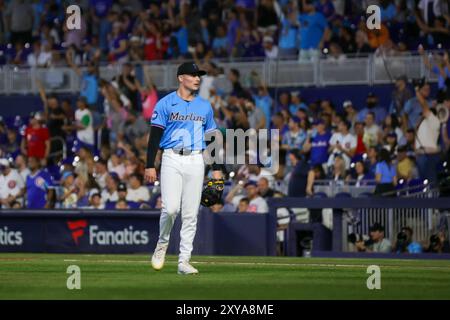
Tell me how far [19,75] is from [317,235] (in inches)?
442

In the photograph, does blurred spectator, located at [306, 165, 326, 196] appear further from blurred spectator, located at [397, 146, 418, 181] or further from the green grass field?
the green grass field

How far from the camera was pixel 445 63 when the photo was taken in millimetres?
23938

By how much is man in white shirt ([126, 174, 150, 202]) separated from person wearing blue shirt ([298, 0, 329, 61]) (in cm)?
525

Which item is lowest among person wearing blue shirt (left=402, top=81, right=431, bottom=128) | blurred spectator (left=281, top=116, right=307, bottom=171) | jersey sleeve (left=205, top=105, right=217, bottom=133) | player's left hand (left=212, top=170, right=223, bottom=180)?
blurred spectator (left=281, top=116, right=307, bottom=171)

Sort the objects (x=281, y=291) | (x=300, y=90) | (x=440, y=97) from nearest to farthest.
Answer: (x=281, y=291)
(x=440, y=97)
(x=300, y=90)

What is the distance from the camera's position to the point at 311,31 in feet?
86.8

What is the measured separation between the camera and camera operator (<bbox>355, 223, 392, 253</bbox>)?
21.0 m

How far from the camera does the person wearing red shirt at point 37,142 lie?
27016 mm

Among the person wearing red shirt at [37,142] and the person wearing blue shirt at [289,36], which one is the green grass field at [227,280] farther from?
the person wearing blue shirt at [289,36]

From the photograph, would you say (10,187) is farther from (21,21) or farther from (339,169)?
(21,21)

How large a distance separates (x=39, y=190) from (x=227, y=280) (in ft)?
39.0

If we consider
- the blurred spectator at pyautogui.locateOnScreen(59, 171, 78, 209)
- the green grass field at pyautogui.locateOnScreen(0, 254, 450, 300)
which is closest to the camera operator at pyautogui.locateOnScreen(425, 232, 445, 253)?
the green grass field at pyautogui.locateOnScreen(0, 254, 450, 300)
